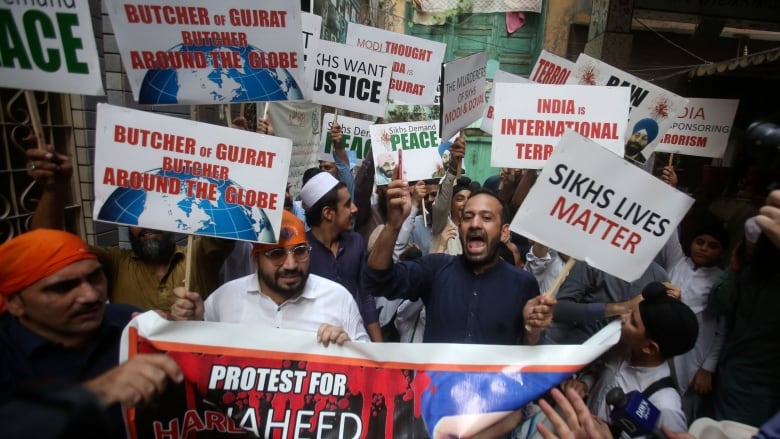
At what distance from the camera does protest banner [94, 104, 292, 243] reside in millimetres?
2020

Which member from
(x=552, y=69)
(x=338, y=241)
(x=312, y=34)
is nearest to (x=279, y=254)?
(x=338, y=241)

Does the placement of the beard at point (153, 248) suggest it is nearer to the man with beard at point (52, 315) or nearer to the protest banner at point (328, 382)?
the man with beard at point (52, 315)

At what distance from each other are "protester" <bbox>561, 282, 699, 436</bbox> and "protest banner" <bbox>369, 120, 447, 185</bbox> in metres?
3.38

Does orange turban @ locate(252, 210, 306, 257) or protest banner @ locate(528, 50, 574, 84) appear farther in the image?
protest banner @ locate(528, 50, 574, 84)

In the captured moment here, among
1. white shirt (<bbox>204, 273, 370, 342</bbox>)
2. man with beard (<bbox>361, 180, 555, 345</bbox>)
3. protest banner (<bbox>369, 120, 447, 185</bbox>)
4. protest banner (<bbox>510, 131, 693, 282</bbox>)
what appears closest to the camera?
protest banner (<bbox>510, 131, 693, 282</bbox>)

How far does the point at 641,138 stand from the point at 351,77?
2553mm

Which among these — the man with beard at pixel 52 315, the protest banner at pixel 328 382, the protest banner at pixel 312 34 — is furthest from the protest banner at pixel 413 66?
the man with beard at pixel 52 315

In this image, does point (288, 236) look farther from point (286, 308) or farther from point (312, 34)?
point (312, 34)

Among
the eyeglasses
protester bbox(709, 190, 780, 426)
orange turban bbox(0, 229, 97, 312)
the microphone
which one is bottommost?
protester bbox(709, 190, 780, 426)

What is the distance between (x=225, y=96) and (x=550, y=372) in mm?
2052

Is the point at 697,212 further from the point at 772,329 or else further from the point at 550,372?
the point at 550,372

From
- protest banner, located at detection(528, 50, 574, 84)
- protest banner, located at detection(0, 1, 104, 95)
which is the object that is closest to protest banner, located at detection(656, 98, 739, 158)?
protest banner, located at detection(528, 50, 574, 84)

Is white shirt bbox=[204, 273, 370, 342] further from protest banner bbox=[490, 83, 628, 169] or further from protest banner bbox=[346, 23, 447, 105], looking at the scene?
protest banner bbox=[346, 23, 447, 105]

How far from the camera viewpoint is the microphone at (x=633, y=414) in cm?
168
